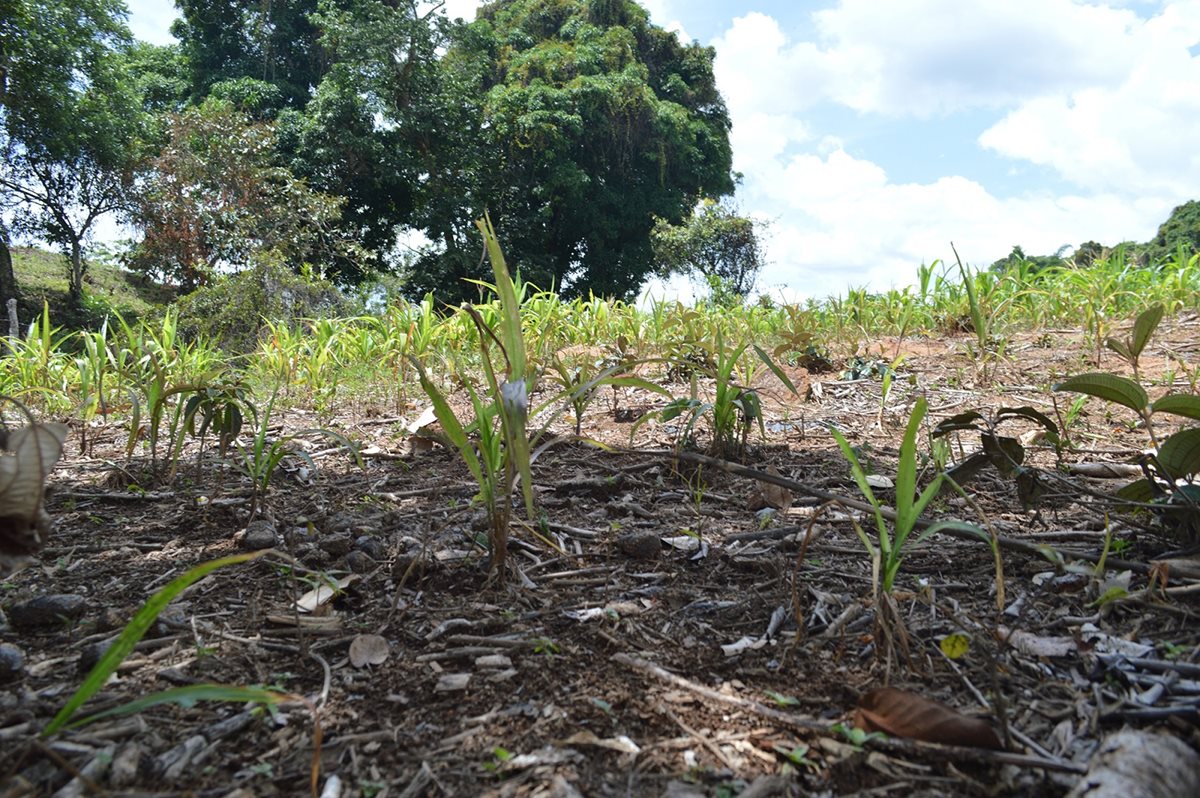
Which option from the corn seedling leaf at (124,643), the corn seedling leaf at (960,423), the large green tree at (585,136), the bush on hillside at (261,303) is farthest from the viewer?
the large green tree at (585,136)

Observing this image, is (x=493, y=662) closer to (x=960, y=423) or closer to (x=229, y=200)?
(x=960, y=423)

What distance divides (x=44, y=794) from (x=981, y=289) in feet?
13.3

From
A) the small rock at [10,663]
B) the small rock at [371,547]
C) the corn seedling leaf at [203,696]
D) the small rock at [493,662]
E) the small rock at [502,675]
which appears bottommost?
the small rock at [502,675]

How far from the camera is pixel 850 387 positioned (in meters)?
2.98

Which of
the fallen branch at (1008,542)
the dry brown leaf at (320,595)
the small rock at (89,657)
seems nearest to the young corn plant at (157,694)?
the small rock at (89,657)

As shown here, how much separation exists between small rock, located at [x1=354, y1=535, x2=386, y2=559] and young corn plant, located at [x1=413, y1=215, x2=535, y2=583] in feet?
0.85

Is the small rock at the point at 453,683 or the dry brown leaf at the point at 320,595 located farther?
the dry brown leaf at the point at 320,595

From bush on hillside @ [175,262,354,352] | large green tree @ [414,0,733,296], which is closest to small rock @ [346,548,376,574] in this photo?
bush on hillside @ [175,262,354,352]

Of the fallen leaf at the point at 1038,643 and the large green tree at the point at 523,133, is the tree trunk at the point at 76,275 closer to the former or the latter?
the large green tree at the point at 523,133

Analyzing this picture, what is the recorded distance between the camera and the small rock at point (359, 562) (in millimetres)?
1213

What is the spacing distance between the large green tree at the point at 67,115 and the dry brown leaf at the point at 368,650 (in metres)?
14.6

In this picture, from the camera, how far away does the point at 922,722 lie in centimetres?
72

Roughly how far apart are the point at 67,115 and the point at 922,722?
15.9m

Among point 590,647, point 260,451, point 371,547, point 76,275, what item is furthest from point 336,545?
point 76,275
